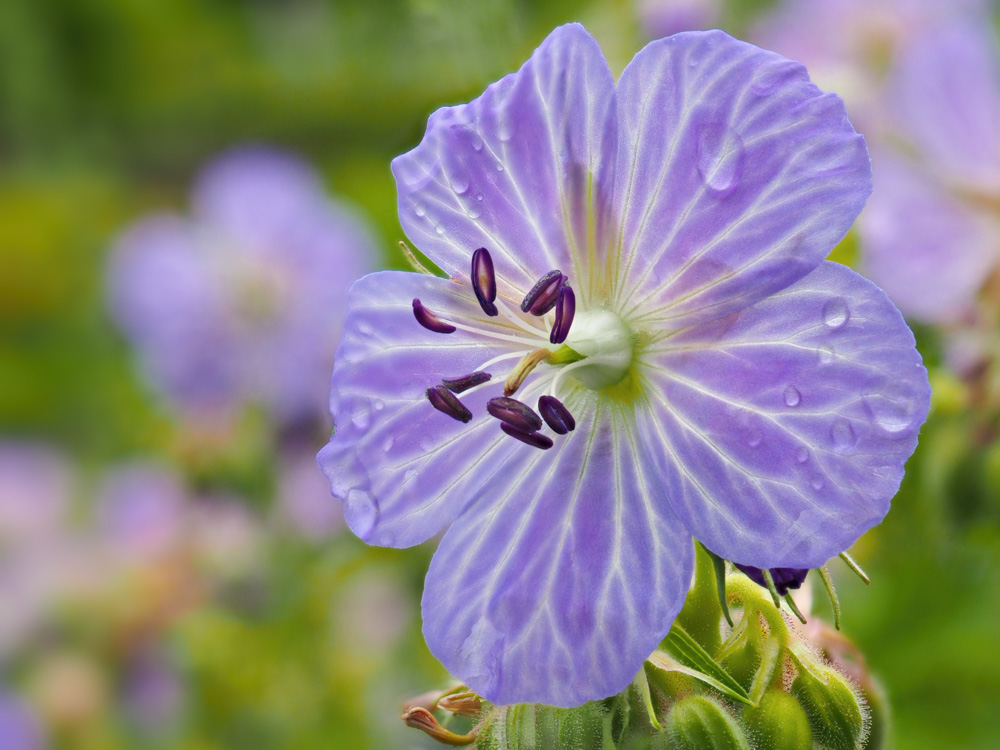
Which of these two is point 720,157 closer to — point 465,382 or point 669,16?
point 465,382

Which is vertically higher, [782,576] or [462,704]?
[782,576]

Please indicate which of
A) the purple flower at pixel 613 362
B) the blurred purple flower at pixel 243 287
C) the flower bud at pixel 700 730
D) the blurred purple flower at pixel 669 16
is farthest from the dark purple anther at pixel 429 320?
the blurred purple flower at pixel 243 287

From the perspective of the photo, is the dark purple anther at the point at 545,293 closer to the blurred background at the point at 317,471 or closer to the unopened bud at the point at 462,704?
the unopened bud at the point at 462,704

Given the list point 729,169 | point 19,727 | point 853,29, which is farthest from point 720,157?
point 19,727

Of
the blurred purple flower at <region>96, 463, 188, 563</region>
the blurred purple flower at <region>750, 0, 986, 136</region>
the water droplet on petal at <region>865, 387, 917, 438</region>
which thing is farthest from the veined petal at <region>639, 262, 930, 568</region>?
the blurred purple flower at <region>96, 463, 188, 563</region>

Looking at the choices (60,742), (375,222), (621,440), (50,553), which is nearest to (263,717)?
(60,742)

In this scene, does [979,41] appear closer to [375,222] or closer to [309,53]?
[375,222]

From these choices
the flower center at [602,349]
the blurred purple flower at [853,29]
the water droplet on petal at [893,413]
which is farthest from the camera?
the blurred purple flower at [853,29]

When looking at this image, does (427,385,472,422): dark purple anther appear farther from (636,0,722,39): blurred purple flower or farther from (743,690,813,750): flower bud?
(636,0,722,39): blurred purple flower
